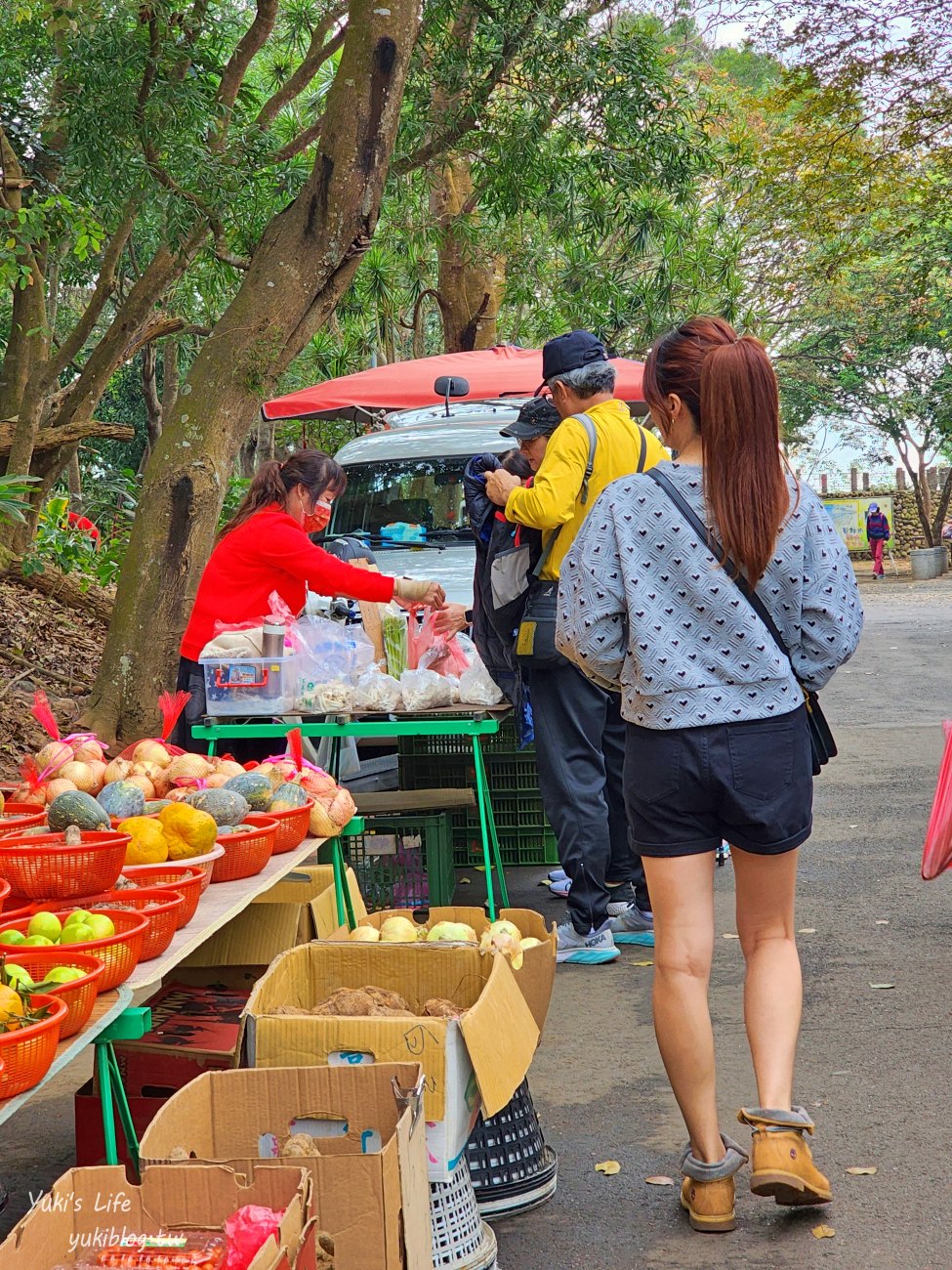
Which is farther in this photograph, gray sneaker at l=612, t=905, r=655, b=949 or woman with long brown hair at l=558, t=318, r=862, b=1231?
gray sneaker at l=612, t=905, r=655, b=949

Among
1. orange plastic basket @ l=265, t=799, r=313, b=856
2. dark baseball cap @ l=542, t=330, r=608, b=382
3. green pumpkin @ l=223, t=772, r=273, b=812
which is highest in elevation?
dark baseball cap @ l=542, t=330, r=608, b=382

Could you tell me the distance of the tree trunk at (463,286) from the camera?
17391mm

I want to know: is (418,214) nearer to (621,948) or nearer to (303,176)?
(303,176)

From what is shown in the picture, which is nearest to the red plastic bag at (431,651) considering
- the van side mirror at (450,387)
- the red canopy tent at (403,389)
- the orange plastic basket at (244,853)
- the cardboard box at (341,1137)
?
the orange plastic basket at (244,853)

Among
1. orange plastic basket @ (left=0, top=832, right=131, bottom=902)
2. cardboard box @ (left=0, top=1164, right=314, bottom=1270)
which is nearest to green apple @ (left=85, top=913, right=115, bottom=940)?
orange plastic basket @ (left=0, top=832, right=131, bottom=902)

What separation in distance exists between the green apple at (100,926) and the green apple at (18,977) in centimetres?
20

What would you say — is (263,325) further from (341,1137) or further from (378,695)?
(341,1137)

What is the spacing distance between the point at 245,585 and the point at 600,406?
5.75 feet

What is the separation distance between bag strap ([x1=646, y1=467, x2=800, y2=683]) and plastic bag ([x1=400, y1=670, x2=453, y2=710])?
2324mm

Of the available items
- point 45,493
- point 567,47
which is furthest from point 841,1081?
point 45,493

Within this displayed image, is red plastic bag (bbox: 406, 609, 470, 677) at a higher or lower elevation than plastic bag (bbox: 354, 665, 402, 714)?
higher

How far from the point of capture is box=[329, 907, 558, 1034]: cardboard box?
345 centimetres

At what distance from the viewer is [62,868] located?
310cm

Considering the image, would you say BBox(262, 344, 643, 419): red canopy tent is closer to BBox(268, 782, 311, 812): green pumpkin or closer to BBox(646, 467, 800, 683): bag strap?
BBox(268, 782, 311, 812): green pumpkin
